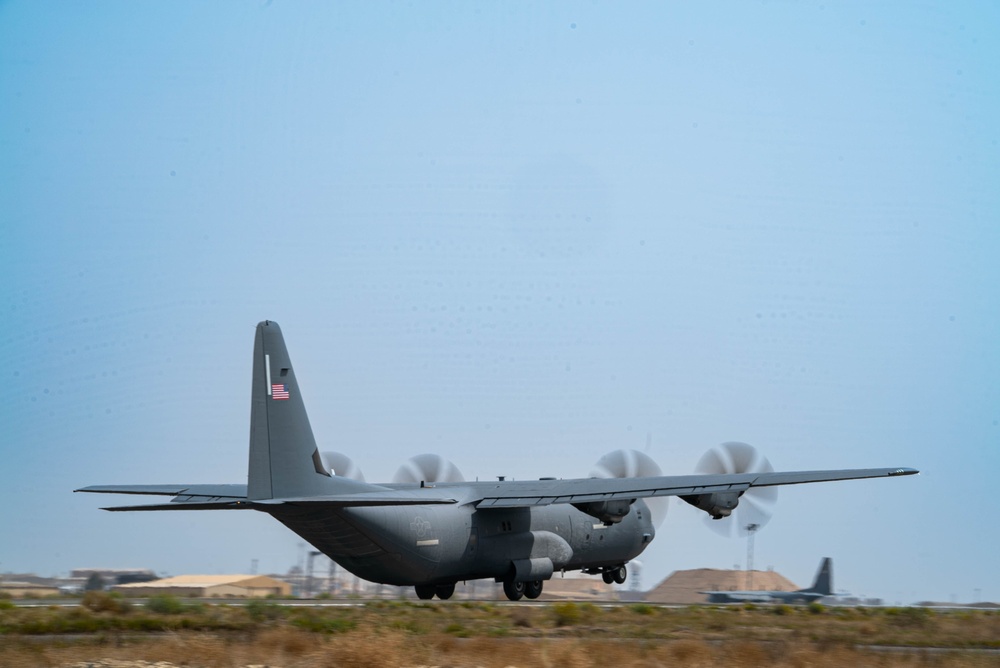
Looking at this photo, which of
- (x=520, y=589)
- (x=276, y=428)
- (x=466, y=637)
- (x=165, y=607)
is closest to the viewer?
(x=466, y=637)

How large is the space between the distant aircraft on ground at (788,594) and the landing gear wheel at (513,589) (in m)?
20.8

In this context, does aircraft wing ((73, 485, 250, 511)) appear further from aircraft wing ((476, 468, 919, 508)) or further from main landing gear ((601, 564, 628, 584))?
main landing gear ((601, 564, 628, 584))

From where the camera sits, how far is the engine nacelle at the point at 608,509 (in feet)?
125

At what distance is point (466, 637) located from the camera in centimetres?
2453

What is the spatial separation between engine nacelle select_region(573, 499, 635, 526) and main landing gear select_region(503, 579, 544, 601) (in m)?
3.67

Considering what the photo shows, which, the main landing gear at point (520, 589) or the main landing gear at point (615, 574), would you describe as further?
the main landing gear at point (615, 574)

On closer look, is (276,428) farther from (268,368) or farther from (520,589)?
(520,589)

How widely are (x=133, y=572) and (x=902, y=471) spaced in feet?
126

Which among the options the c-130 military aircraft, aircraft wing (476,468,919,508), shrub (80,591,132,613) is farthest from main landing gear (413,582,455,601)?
shrub (80,591,132,613)

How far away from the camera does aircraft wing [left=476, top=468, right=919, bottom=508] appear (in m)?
35.9

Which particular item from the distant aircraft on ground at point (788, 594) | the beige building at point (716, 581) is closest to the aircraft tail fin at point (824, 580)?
the distant aircraft on ground at point (788, 594)

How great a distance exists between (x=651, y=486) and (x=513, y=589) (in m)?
7.12

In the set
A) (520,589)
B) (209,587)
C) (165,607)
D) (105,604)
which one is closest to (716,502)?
(520,589)

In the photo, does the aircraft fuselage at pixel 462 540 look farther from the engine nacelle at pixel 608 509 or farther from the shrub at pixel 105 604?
the shrub at pixel 105 604
